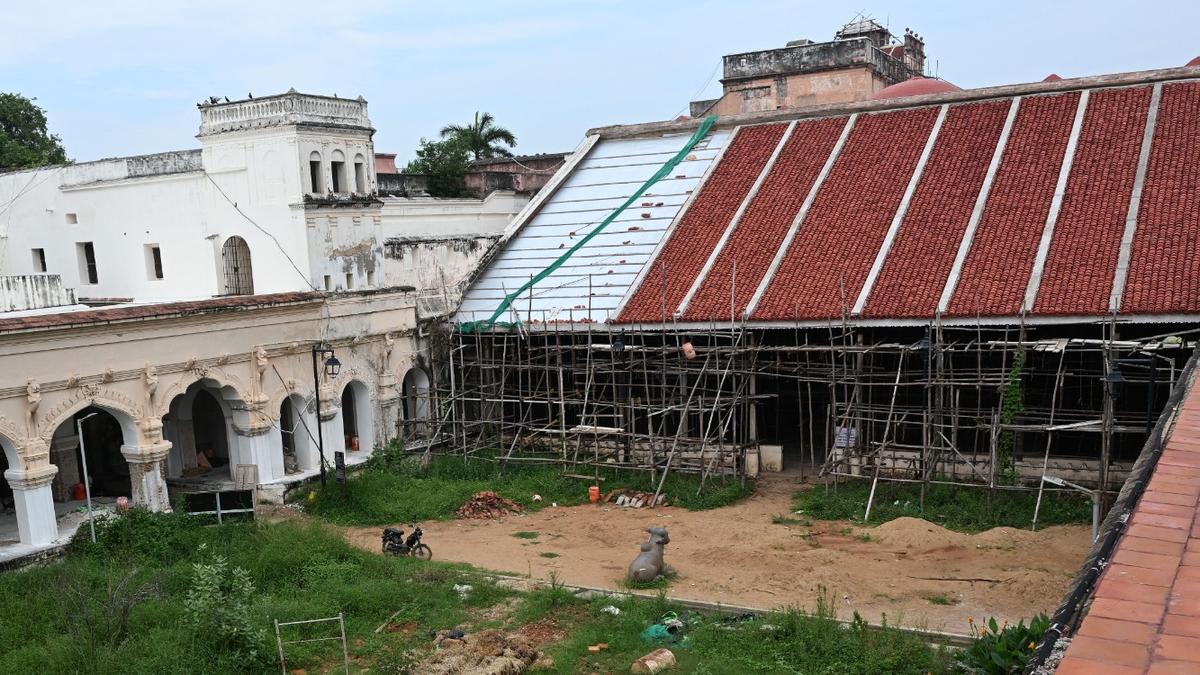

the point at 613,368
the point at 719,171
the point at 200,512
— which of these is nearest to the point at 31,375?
the point at 200,512

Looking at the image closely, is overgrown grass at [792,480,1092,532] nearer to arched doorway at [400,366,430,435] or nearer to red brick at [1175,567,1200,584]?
arched doorway at [400,366,430,435]

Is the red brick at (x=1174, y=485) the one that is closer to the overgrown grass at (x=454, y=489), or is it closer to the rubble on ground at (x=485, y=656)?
the rubble on ground at (x=485, y=656)

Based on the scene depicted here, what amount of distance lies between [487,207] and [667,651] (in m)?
22.0

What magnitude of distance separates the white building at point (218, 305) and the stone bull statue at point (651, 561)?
801 cm

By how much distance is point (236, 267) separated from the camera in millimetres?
25125

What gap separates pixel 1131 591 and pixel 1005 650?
5124 millimetres

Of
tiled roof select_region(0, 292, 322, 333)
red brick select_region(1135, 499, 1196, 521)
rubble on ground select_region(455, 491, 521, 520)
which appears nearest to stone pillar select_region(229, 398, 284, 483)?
tiled roof select_region(0, 292, 322, 333)

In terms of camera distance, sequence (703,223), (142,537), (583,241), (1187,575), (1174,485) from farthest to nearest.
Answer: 1. (583,241)
2. (703,223)
3. (142,537)
4. (1174,485)
5. (1187,575)

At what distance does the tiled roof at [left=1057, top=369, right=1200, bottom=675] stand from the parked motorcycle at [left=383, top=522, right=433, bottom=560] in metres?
11.4

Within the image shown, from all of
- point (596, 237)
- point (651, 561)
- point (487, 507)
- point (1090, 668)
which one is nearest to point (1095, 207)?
point (596, 237)

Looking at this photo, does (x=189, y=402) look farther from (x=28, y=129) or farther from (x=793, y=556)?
(x=28, y=129)

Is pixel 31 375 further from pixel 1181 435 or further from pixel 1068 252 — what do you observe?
pixel 1068 252

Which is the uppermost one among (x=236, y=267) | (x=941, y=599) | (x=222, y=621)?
(x=236, y=267)

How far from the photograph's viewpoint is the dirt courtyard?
12688mm
